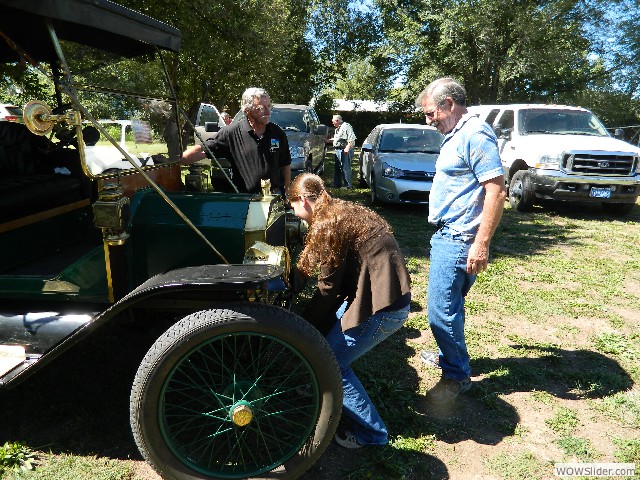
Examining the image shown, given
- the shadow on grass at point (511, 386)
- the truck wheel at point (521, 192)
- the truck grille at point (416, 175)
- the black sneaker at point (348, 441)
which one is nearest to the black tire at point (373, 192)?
the truck grille at point (416, 175)

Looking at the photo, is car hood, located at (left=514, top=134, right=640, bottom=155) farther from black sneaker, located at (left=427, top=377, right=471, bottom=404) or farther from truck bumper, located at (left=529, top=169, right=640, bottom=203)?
black sneaker, located at (left=427, top=377, right=471, bottom=404)

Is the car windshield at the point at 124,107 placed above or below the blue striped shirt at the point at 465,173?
above

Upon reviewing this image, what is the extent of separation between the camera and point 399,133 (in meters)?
9.48

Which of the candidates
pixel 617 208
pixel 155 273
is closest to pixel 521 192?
pixel 617 208

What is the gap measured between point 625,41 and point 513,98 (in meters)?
5.56

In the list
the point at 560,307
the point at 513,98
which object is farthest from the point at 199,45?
the point at 513,98

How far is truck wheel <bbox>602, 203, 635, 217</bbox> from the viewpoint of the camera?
8.63 metres

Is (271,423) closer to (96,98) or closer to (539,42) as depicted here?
(96,98)

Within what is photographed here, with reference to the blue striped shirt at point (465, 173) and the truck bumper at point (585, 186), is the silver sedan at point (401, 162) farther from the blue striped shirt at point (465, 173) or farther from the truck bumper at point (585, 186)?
the blue striped shirt at point (465, 173)

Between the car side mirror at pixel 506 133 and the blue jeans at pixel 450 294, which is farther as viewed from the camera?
the car side mirror at pixel 506 133

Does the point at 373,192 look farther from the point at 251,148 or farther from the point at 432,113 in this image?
the point at 432,113

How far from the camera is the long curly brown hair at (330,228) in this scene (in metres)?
2.43

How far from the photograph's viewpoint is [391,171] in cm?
828

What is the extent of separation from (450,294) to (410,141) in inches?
269
